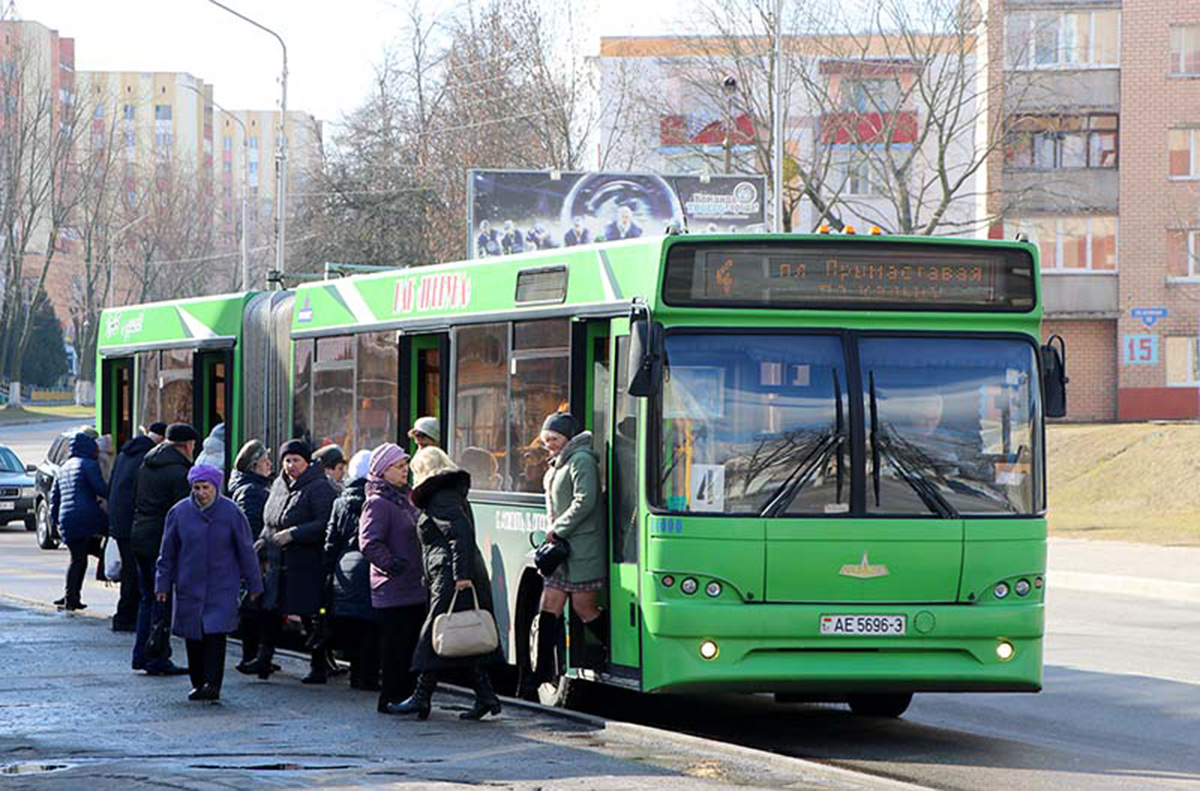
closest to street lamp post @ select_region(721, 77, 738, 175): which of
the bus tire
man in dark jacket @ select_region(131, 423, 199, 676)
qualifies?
man in dark jacket @ select_region(131, 423, 199, 676)

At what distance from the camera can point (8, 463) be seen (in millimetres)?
35812

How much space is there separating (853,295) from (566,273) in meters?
1.91

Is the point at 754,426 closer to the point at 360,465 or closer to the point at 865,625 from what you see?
the point at 865,625

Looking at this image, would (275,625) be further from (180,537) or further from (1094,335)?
(1094,335)

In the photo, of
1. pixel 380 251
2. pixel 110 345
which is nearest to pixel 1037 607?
pixel 110 345

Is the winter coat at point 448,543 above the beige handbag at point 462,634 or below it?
above

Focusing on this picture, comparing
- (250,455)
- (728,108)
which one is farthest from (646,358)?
(728,108)

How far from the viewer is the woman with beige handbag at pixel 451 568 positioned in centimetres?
1153

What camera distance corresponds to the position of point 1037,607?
37.3 ft

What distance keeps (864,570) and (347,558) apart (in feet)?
11.7

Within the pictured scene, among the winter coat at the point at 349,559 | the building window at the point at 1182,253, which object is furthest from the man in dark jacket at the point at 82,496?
the building window at the point at 1182,253

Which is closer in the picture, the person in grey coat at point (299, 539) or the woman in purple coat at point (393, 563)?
the woman in purple coat at point (393, 563)

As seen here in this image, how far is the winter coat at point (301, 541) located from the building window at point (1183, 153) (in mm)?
Answer: 51006

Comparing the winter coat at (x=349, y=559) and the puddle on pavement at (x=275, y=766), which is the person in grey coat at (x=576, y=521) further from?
the puddle on pavement at (x=275, y=766)
